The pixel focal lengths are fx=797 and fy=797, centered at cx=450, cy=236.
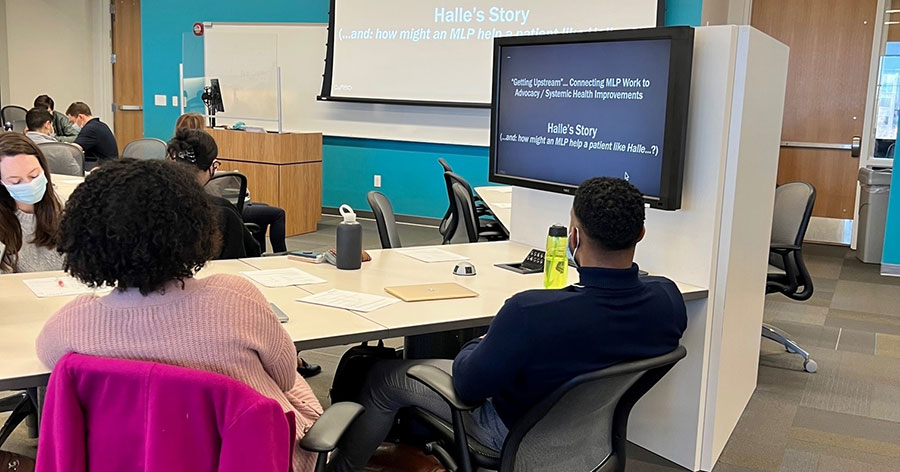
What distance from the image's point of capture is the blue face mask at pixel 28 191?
9.09 ft

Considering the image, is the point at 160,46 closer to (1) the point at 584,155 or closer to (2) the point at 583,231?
(1) the point at 584,155

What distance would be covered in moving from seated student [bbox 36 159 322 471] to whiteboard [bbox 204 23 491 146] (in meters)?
6.19

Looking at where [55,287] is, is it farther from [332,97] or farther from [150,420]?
[332,97]

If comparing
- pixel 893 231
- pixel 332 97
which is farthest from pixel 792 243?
pixel 332 97

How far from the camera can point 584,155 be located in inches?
117

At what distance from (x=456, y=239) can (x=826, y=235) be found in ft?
14.9

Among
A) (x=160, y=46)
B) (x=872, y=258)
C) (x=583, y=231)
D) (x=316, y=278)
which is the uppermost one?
(x=160, y=46)

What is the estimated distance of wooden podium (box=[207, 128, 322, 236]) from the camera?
23.7 ft

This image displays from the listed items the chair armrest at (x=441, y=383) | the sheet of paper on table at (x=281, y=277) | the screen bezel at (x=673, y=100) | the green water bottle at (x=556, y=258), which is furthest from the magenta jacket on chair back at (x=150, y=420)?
the screen bezel at (x=673, y=100)

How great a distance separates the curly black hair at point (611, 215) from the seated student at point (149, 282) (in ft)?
2.67

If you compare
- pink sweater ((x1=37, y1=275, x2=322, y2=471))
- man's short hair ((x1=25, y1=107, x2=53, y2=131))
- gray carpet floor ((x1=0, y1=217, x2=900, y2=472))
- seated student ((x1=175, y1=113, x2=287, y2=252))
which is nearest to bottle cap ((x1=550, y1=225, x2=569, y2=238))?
gray carpet floor ((x1=0, y1=217, x2=900, y2=472))

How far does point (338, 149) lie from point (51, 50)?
538 cm

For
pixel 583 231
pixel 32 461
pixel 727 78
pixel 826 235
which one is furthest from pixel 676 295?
pixel 826 235

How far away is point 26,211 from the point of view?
2.81 metres
